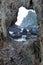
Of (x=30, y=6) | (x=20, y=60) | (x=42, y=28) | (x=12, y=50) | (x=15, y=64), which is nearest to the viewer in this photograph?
(x=42, y=28)

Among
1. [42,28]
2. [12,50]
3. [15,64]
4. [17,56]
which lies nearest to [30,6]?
[12,50]

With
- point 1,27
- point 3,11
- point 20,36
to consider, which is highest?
point 3,11

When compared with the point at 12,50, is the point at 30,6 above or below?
above

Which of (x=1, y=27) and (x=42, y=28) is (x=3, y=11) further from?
(x=42, y=28)

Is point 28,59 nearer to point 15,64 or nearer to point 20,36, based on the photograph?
point 15,64

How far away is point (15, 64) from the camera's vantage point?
307 inches

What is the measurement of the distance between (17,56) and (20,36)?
14.7 ft

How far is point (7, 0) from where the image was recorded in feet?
36.3

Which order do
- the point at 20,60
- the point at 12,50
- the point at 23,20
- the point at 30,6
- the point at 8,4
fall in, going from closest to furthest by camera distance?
the point at 20,60 < the point at 12,50 < the point at 8,4 < the point at 30,6 < the point at 23,20

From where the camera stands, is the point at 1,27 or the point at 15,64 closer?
the point at 15,64

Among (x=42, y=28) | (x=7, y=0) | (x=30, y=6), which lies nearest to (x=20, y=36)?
(x=30, y=6)

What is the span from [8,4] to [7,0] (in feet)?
1.09

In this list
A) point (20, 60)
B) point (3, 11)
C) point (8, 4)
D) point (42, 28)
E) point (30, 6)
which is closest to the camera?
point (42, 28)

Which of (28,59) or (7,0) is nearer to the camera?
(28,59)
